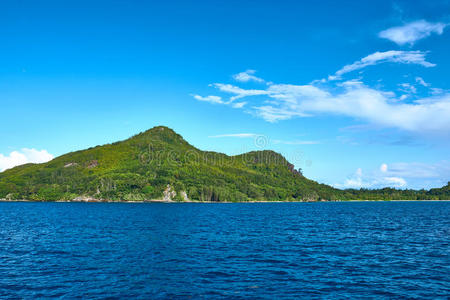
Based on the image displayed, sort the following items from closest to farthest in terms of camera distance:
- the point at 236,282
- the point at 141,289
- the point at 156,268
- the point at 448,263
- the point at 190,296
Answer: the point at 190,296
the point at 141,289
the point at 236,282
the point at 156,268
the point at 448,263

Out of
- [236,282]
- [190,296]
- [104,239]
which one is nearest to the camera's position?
[190,296]

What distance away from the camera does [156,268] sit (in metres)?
41.5

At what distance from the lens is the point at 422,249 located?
186 ft

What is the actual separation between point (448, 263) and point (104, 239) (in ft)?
211

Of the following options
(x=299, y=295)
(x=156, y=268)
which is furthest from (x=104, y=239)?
(x=299, y=295)

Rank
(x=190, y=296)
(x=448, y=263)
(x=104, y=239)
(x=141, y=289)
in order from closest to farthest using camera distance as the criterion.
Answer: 1. (x=190, y=296)
2. (x=141, y=289)
3. (x=448, y=263)
4. (x=104, y=239)

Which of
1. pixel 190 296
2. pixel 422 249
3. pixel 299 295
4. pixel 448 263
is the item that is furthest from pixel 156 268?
pixel 422 249

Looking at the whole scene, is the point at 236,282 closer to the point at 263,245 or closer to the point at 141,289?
the point at 141,289

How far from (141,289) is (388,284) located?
93.6 feet

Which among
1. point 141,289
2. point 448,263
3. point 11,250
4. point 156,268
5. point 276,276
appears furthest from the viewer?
point 11,250

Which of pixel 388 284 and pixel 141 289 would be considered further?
pixel 388 284

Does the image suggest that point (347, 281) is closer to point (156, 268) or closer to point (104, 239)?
point (156, 268)

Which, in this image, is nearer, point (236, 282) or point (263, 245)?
point (236, 282)

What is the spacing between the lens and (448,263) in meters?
45.5
